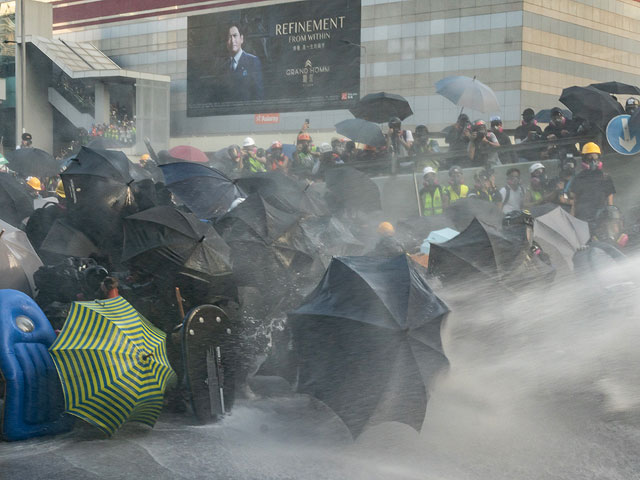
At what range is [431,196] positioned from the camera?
13.3m

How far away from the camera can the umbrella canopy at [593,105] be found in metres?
12.9

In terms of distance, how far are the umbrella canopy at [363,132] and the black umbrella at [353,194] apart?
8.49 ft

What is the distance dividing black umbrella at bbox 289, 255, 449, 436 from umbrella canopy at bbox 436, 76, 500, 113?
406 inches

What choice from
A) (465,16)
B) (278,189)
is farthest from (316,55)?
(278,189)

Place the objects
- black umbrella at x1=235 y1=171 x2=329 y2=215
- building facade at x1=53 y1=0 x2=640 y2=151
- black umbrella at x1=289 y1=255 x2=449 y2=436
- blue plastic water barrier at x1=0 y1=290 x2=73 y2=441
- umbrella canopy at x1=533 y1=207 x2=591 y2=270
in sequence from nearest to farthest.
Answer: black umbrella at x1=289 y1=255 x2=449 y2=436 → blue plastic water barrier at x1=0 y1=290 x2=73 y2=441 → umbrella canopy at x1=533 y1=207 x2=591 y2=270 → black umbrella at x1=235 y1=171 x2=329 y2=215 → building facade at x1=53 y1=0 x2=640 y2=151

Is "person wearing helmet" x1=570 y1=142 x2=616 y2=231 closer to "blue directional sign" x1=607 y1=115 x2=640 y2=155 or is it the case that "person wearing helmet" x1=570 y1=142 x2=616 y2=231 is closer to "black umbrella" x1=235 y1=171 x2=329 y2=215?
"blue directional sign" x1=607 y1=115 x2=640 y2=155

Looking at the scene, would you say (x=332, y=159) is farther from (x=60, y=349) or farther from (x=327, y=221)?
(x=60, y=349)

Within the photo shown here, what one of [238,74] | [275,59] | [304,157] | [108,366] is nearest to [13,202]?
[108,366]

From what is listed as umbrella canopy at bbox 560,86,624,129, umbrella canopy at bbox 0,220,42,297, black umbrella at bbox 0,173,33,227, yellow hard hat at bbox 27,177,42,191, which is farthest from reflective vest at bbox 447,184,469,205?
umbrella canopy at bbox 0,220,42,297

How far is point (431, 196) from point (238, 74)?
3191 cm

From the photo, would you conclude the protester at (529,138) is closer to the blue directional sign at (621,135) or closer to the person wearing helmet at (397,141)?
the blue directional sign at (621,135)

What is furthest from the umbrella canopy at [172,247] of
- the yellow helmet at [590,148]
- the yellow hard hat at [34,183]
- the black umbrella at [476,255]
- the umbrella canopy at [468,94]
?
the umbrella canopy at [468,94]

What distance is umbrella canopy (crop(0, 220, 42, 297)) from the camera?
739 centimetres

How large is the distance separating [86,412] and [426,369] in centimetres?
220
